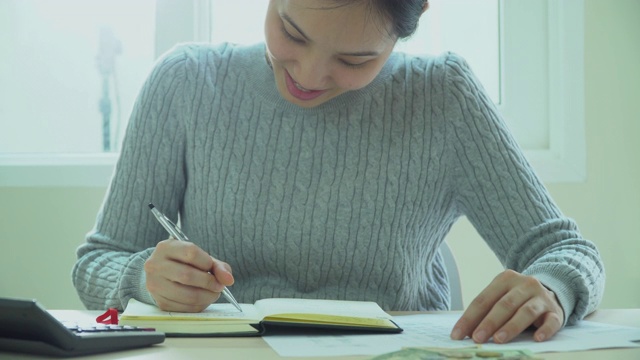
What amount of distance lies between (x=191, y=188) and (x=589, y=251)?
0.69 metres

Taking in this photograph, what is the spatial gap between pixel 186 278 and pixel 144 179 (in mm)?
450

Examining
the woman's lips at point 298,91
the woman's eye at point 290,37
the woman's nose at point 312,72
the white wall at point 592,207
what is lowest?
the white wall at point 592,207

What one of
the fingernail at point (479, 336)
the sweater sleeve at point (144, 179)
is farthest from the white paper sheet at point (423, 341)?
the sweater sleeve at point (144, 179)

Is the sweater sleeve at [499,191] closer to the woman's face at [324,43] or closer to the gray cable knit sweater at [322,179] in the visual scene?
the gray cable knit sweater at [322,179]

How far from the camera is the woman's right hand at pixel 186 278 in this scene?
3.59 feet

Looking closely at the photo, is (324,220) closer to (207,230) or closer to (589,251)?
(207,230)

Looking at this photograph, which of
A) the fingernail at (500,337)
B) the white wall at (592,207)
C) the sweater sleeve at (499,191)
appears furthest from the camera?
the white wall at (592,207)

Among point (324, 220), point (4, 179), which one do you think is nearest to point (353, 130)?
point (324, 220)

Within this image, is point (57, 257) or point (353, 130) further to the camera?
point (57, 257)

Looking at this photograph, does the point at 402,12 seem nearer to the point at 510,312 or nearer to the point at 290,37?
the point at 290,37

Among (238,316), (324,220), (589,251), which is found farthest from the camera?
(324,220)

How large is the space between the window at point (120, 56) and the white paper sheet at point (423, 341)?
4.78ft

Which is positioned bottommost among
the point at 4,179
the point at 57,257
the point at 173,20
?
the point at 57,257

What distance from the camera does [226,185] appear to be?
1.50 metres
